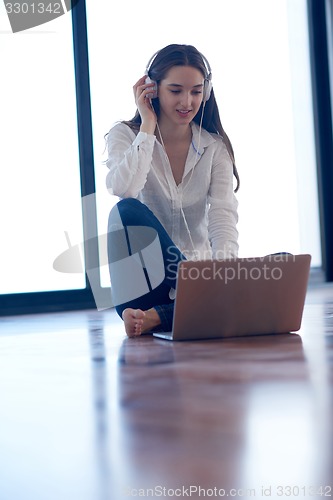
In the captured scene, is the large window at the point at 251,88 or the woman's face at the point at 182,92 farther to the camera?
the large window at the point at 251,88

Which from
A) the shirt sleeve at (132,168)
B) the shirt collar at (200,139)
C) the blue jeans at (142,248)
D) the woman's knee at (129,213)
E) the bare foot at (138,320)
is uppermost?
the shirt collar at (200,139)

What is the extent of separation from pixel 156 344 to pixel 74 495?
1.17 metres

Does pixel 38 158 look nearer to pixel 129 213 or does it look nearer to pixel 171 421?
pixel 129 213

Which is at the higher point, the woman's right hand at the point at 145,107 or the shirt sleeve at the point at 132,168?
the woman's right hand at the point at 145,107

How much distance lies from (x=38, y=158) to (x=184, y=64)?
5.24 feet

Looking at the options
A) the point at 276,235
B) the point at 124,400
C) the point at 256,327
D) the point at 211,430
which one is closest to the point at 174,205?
the point at 256,327

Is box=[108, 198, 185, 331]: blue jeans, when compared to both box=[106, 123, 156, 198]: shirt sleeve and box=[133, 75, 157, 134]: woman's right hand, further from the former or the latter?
box=[133, 75, 157, 134]: woman's right hand

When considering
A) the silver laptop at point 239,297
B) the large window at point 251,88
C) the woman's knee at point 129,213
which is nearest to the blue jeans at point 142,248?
the woman's knee at point 129,213

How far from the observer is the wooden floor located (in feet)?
2.35

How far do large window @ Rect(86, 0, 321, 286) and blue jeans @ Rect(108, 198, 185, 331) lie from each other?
5.58 feet

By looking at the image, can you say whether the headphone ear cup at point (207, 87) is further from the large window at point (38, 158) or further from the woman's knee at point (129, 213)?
the large window at point (38, 158)

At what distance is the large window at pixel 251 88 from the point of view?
386cm

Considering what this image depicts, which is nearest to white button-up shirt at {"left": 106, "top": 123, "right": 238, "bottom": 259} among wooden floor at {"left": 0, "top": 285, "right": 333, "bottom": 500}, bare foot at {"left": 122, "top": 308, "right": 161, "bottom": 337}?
bare foot at {"left": 122, "top": 308, "right": 161, "bottom": 337}

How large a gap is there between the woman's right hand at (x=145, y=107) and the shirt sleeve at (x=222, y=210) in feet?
0.81
